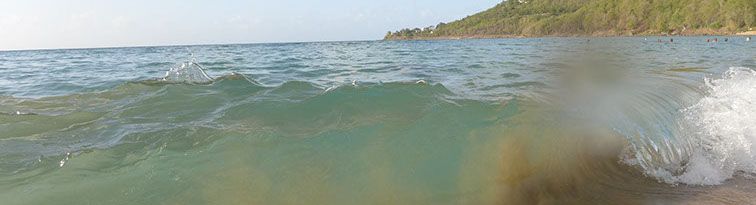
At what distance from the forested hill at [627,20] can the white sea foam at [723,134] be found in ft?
345

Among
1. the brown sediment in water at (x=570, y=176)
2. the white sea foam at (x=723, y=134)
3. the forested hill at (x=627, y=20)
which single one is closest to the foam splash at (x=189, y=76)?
the brown sediment in water at (x=570, y=176)

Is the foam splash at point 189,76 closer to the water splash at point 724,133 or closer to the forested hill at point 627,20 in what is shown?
the water splash at point 724,133

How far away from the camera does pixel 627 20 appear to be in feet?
354

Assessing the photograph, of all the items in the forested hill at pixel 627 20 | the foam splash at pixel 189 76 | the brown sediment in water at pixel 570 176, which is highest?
the forested hill at pixel 627 20

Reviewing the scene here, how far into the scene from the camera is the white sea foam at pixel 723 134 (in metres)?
3.30

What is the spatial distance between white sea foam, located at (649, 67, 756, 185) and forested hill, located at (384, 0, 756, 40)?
10521 centimetres

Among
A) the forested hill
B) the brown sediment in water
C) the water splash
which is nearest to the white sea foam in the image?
the water splash

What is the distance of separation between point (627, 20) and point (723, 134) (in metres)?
134

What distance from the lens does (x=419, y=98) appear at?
18.1ft

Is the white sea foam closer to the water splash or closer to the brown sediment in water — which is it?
the water splash

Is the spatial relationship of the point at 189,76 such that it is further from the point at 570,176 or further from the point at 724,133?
the point at 724,133

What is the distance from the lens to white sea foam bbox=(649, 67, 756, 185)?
130 inches

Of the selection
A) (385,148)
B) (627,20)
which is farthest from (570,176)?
(627,20)

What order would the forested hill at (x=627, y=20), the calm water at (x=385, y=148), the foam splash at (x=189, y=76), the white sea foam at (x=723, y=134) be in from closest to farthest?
the calm water at (x=385, y=148)
the white sea foam at (x=723, y=134)
the foam splash at (x=189, y=76)
the forested hill at (x=627, y=20)
